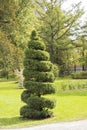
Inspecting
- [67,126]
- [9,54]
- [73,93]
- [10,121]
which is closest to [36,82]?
[10,121]

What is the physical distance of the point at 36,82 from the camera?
15.6 m

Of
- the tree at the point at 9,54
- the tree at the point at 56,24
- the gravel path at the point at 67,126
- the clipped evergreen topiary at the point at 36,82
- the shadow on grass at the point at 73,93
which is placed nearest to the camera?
Answer: the gravel path at the point at 67,126

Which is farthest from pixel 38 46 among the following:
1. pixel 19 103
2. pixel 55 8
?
pixel 55 8

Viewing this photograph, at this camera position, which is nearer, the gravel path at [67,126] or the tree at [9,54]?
the gravel path at [67,126]

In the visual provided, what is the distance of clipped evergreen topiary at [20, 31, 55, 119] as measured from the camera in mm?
15391

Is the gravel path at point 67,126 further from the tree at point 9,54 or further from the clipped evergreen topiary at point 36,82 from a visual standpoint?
the tree at point 9,54

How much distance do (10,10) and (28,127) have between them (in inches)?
368

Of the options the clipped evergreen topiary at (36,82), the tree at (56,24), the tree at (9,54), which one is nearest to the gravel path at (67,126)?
the clipped evergreen topiary at (36,82)

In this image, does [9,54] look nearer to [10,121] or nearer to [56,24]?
[10,121]

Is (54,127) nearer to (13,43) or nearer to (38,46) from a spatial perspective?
(38,46)

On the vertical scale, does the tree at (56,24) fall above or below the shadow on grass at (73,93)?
above

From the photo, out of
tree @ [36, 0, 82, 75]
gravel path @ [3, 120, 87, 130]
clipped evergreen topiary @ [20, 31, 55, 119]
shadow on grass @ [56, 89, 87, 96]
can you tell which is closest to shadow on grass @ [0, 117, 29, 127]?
clipped evergreen topiary @ [20, 31, 55, 119]

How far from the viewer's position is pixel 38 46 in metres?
16.0

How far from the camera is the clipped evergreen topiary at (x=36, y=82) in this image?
1539cm
